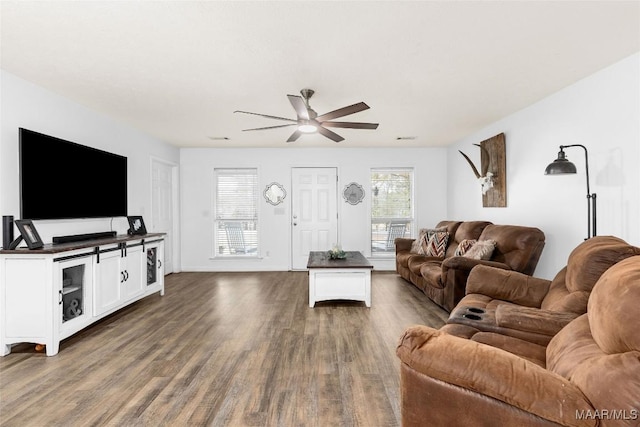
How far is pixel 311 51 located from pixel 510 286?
2301 mm

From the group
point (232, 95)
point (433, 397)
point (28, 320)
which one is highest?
point (232, 95)

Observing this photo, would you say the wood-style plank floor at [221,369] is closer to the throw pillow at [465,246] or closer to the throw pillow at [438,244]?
the throw pillow at [465,246]

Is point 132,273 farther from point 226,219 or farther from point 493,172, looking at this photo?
point 493,172

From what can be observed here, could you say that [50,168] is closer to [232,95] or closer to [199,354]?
[232,95]

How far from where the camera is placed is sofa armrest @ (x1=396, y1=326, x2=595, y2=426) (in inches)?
40.3

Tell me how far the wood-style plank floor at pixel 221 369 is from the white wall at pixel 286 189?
249 centimetres

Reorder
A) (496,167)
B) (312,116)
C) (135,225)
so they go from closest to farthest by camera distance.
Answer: (312,116), (135,225), (496,167)

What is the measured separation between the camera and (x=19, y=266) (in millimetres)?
2812

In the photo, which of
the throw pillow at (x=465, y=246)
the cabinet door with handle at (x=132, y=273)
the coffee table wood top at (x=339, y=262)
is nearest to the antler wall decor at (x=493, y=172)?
the throw pillow at (x=465, y=246)

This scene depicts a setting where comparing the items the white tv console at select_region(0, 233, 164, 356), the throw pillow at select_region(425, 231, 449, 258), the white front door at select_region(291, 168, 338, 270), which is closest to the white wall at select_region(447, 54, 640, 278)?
the throw pillow at select_region(425, 231, 449, 258)

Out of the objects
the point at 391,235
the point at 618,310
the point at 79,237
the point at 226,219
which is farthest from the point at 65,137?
the point at 391,235

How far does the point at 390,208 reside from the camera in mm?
6816

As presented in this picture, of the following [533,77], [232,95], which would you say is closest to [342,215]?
[232,95]

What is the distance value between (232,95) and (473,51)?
89.0 inches
